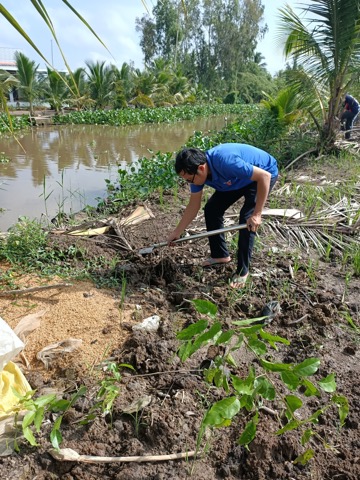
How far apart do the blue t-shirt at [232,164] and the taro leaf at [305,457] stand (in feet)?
5.94

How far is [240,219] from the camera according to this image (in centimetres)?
314

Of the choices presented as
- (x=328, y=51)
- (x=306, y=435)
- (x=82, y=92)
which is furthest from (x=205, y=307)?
(x=82, y=92)

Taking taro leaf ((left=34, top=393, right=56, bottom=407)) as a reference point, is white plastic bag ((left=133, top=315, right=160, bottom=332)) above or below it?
below

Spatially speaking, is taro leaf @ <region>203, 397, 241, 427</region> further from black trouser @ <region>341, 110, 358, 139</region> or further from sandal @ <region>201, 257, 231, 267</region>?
black trouser @ <region>341, 110, 358, 139</region>

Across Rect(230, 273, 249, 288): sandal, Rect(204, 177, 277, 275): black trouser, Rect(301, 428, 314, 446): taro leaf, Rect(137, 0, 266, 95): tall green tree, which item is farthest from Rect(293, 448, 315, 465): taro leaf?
Rect(137, 0, 266, 95): tall green tree

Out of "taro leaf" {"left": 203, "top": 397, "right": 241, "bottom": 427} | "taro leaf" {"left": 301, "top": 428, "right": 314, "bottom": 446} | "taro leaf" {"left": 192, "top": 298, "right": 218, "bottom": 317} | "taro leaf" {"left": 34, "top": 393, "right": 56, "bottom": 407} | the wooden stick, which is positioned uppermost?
"taro leaf" {"left": 192, "top": 298, "right": 218, "bottom": 317}

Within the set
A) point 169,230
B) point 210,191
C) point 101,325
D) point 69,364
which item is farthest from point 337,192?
point 69,364

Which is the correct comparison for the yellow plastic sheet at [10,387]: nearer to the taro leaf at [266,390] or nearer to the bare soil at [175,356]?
the bare soil at [175,356]

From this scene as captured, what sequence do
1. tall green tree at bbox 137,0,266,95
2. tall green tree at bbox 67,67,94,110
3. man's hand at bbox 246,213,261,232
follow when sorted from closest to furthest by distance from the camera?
man's hand at bbox 246,213,261,232, tall green tree at bbox 67,67,94,110, tall green tree at bbox 137,0,266,95

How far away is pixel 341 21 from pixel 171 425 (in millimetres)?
7344

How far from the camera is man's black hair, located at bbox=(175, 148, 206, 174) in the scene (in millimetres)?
2637

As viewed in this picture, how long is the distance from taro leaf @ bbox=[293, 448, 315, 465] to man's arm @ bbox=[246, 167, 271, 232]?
1.66 m

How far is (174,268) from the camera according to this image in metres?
3.16

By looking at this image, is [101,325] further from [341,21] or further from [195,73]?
[195,73]
